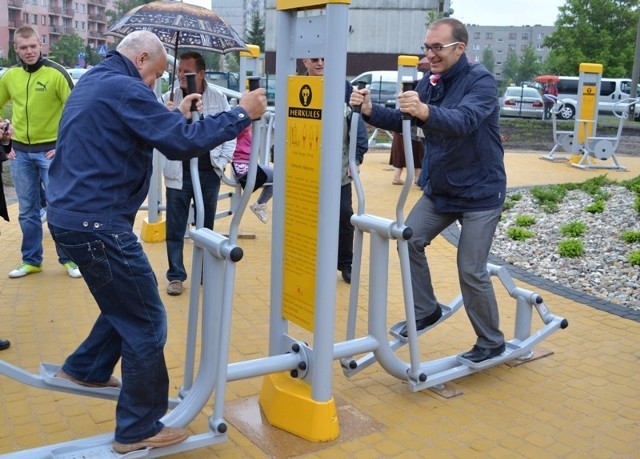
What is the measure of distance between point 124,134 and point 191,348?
116 cm

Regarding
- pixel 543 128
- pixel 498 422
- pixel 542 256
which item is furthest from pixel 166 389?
pixel 543 128

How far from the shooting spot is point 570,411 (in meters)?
4.10

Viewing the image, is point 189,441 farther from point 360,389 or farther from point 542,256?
point 542,256

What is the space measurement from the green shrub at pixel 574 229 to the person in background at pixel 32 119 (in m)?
4.92

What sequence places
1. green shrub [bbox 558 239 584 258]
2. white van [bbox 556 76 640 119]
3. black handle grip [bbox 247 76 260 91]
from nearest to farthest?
black handle grip [bbox 247 76 260 91], green shrub [bbox 558 239 584 258], white van [bbox 556 76 640 119]

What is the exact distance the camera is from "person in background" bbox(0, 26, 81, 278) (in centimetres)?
609

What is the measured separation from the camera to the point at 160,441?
10.6 feet

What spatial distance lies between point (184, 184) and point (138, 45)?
8.72 feet

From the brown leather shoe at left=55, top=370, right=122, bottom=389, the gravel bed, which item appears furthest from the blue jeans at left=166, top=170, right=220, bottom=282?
the gravel bed

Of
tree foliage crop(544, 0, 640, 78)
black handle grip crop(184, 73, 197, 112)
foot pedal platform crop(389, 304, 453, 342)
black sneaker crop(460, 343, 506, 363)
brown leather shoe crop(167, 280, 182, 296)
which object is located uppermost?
tree foliage crop(544, 0, 640, 78)

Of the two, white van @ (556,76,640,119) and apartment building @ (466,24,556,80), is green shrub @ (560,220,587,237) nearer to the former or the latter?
white van @ (556,76,640,119)

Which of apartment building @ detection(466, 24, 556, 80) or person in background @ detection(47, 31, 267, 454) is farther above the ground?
apartment building @ detection(466, 24, 556, 80)

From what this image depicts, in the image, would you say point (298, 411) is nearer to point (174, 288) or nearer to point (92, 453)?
point (92, 453)

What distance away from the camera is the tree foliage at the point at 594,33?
37.2 m
